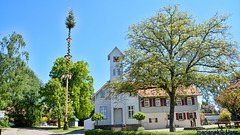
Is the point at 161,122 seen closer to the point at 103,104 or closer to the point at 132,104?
the point at 132,104

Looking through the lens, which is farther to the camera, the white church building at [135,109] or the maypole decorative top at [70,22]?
the white church building at [135,109]

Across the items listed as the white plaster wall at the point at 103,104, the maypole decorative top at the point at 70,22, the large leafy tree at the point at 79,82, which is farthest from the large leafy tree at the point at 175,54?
the large leafy tree at the point at 79,82

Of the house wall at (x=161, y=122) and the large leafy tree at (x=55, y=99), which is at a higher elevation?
the large leafy tree at (x=55, y=99)

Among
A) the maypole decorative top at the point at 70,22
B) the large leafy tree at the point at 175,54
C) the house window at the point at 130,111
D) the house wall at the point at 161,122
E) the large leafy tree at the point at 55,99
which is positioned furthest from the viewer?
the large leafy tree at the point at 55,99

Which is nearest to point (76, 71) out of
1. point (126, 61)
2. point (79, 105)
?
point (79, 105)

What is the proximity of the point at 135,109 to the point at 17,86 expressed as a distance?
1959 centimetres

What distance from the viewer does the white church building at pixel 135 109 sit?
3008 centimetres

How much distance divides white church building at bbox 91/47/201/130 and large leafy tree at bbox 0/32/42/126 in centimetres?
1294

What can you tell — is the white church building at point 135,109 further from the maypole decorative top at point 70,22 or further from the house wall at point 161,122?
the maypole decorative top at point 70,22

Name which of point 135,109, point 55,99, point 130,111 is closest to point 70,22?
point 55,99

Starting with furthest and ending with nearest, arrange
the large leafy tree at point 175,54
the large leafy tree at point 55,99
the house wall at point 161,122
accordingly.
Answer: the large leafy tree at point 55,99
the house wall at point 161,122
the large leafy tree at point 175,54

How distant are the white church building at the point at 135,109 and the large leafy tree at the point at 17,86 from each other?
42.5 feet

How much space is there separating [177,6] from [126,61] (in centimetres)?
603

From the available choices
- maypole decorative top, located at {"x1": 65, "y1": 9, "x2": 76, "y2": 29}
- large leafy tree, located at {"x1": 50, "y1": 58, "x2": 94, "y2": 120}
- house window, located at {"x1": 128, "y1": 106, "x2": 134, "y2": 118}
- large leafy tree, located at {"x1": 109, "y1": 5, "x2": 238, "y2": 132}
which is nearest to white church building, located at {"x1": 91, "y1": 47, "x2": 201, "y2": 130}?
house window, located at {"x1": 128, "y1": 106, "x2": 134, "y2": 118}
